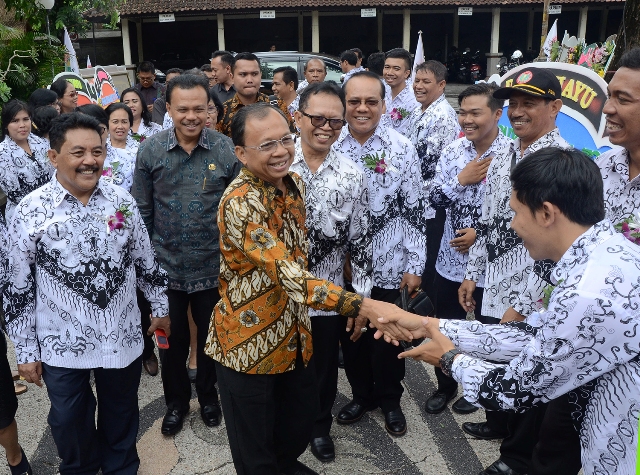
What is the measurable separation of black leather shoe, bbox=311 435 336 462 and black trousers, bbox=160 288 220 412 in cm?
76

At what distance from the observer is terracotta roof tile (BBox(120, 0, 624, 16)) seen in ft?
79.4

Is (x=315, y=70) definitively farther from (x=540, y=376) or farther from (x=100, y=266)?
(x=540, y=376)

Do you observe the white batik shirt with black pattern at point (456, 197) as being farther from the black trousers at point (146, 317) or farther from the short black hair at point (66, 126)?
the short black hair at point (66, 126)

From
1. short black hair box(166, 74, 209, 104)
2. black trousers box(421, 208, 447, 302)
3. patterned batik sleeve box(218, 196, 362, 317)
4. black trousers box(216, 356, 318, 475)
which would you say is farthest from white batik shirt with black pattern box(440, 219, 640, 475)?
black trousers box(421, 208, 447, 302)

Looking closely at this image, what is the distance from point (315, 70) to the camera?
7.32 m

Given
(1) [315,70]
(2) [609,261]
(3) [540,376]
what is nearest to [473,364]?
(3) [540,376]

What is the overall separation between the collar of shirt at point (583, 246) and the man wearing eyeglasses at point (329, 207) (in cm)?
126

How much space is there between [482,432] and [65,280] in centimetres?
247

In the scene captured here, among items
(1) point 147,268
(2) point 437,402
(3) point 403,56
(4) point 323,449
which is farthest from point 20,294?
(3) point 403,56

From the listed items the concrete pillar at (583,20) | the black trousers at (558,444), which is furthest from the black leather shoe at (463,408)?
the concrete pillar at (583,20)

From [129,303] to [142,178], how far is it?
906mm

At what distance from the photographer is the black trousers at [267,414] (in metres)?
2.55

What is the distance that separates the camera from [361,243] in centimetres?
315

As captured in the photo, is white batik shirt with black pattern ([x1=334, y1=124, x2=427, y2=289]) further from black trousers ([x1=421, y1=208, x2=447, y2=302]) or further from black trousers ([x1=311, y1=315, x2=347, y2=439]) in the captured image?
black trousers ([x1=421, y1=208, x2=447, y2=302])
